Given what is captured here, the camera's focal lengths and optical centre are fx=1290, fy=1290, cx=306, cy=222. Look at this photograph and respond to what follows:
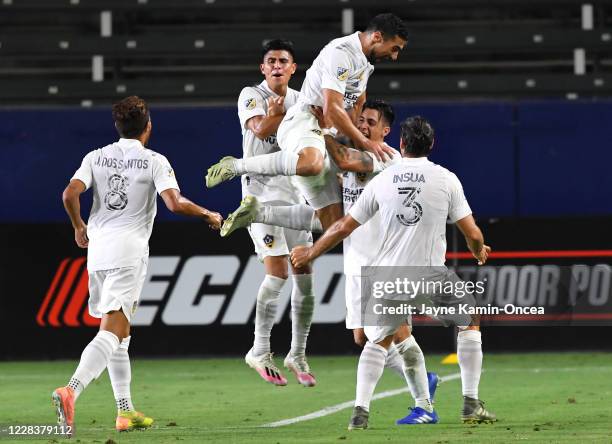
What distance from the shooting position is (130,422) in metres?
8.41

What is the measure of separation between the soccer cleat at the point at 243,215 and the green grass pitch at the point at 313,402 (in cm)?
137

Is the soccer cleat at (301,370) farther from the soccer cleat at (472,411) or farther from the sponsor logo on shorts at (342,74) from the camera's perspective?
the sponsor logo on shorts at (342,74)

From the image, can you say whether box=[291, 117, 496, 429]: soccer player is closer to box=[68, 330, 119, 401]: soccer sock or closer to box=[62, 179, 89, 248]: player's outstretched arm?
box=[68, 330, 119, 401]: soccer sock

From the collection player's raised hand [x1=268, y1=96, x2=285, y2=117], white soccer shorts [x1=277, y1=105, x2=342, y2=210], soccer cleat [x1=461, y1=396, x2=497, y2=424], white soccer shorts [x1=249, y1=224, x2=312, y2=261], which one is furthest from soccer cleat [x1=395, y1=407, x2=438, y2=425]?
player's raised hand [x1=268, y1=96, x2=285, y2=117]

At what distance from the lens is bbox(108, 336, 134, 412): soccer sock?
852 cm

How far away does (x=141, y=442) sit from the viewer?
25.0 ft

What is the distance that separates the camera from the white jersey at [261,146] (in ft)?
31.2

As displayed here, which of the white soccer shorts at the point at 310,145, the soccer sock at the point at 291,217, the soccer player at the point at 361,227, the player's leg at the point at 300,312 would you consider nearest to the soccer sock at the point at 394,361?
the soccer player at the point at 361,227

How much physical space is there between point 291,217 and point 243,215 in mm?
392

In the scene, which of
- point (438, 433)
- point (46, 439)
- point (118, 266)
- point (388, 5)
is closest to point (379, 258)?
point (438, 433)

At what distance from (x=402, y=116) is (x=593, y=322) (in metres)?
3.08

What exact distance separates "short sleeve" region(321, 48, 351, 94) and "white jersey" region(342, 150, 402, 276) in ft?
2.21

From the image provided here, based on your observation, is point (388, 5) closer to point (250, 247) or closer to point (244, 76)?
point (244, 76)

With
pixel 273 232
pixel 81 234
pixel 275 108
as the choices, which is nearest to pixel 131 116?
pixel 81 234
